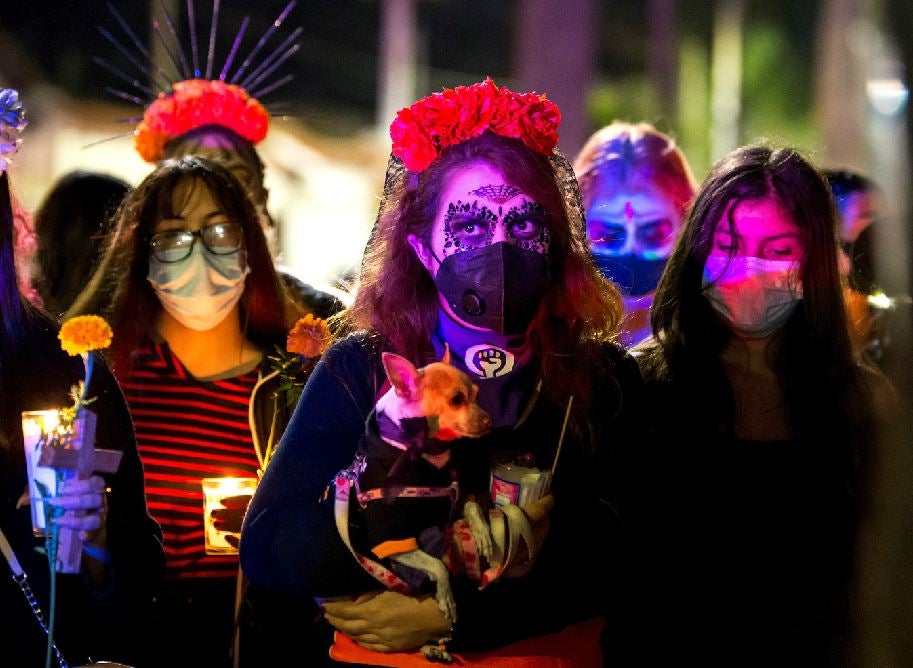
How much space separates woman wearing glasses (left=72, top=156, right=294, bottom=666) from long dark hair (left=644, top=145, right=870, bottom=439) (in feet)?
4.58

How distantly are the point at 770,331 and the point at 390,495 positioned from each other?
171 centimetres

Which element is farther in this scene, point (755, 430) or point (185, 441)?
point (185, 441)

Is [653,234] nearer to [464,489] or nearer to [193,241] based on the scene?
[193,241]

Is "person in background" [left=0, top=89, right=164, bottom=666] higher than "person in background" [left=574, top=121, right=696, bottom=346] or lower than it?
lower

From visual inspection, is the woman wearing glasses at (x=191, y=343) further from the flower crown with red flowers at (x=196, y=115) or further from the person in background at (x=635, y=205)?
the person in background at (x=635, y=205)

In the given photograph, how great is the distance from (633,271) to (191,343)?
191 centimetres

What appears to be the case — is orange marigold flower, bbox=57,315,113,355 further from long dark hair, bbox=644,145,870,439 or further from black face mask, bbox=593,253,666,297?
black face mask, bbox=593,253,666,297

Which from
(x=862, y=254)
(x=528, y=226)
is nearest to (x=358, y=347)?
(x=528, y=226)

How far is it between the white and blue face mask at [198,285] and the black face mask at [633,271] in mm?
1593

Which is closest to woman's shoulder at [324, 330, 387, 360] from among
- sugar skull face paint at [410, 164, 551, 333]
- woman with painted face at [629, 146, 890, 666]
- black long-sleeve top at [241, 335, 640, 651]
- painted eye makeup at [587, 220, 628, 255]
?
black long-sleeve top at [241, 335, 640, 651]

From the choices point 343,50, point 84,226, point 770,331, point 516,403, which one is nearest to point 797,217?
point 770,331

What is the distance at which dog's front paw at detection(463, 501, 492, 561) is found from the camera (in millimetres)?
2814

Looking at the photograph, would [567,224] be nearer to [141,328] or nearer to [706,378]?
[706,378]

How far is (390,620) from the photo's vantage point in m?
2.98
